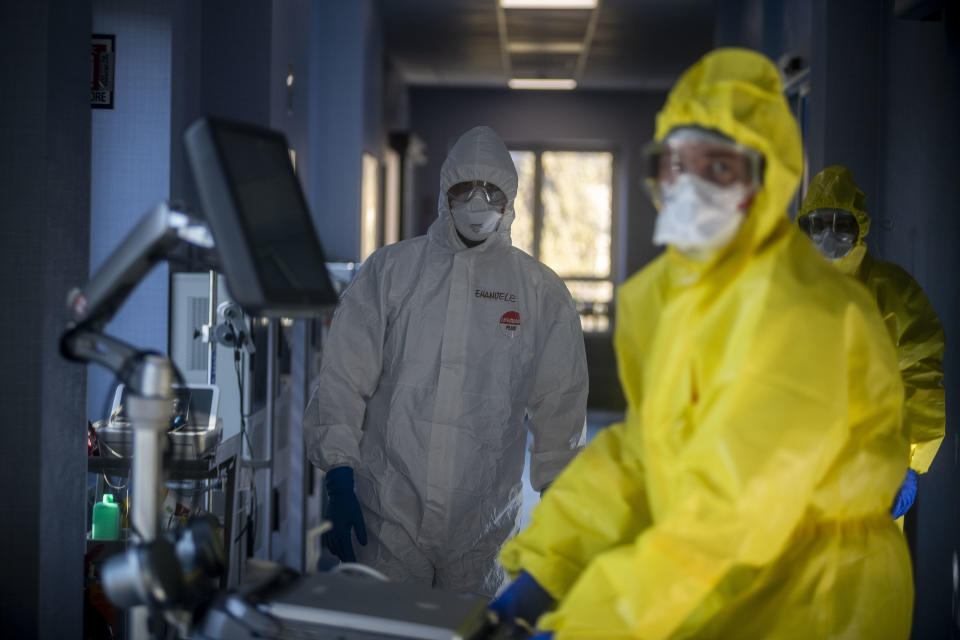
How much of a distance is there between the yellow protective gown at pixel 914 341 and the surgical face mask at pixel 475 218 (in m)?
1.18

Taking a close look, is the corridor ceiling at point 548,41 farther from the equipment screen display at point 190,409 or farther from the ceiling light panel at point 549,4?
the equipment screen display at point 190,409

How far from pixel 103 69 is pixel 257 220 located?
236 cm

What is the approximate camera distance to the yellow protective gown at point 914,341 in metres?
2.58

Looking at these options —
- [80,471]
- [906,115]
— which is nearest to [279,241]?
[80,471]

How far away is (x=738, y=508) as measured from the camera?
0.99 m

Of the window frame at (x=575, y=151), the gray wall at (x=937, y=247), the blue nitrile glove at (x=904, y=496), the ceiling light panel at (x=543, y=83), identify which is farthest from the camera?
the window frame at (x=575, y=151)

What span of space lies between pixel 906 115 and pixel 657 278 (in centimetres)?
249

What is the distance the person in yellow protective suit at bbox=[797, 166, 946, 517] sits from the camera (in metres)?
2.58

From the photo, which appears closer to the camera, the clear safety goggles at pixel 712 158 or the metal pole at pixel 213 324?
the clear safety goggles at pixel 712 158

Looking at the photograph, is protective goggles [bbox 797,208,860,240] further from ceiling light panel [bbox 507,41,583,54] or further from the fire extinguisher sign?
ceiling light panel [bbox 507,41,583,54]

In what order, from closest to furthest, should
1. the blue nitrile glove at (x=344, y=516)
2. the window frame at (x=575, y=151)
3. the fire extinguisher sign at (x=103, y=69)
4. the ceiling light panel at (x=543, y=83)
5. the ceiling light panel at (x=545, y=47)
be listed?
1. the blue nitrile glove at (x=344, y=516)
2. the fire extinguisher sign at (x=103, y=69)
3. the ceiling light panel at (x=545, y=47)
4. the ceiling light panel at (x=543, y=83)
5. the window frame at (x=575, y=151)

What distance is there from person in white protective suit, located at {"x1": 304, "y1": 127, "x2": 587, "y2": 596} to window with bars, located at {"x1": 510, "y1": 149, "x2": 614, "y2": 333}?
8077 mm

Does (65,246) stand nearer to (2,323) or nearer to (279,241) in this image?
(2,323)

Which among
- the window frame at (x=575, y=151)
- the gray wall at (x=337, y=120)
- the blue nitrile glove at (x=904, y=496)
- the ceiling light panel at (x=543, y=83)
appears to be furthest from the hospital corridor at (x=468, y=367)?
the window frame at (x=575, y=151)
